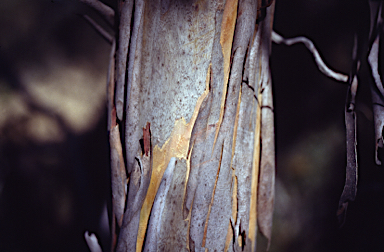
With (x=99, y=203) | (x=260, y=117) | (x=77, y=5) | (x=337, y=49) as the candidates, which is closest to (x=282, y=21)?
(x=337, y=49)

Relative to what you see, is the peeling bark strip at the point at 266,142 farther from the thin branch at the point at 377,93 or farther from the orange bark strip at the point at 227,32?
the thin branch at the point at 377,93

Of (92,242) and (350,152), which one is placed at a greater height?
(350,152)

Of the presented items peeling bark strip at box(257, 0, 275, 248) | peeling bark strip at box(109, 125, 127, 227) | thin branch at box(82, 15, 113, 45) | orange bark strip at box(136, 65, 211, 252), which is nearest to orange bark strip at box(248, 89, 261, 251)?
peeling bark strip at box(257, 0, 275, 248)

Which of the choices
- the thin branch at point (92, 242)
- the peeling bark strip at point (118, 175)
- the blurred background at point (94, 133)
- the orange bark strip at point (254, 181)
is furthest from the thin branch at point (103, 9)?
the thin branch at point (92, 242)

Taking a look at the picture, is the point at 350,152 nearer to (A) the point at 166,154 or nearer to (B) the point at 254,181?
(B) the point at 254,181

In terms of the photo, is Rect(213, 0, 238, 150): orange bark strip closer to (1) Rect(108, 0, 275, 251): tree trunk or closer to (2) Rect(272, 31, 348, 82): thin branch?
(1) Rect(108, 0, 275, 251): tree trunk

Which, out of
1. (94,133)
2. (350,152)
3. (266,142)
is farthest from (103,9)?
(350,152)
